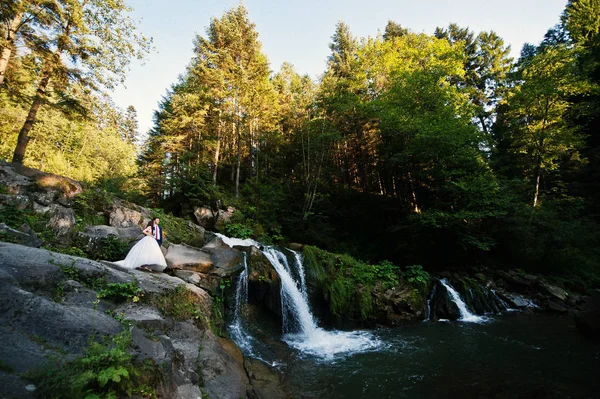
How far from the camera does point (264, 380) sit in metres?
6.16

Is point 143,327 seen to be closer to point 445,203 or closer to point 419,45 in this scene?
point 445,203

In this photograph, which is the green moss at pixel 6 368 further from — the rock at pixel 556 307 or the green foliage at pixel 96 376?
the rock at pixel 556 307

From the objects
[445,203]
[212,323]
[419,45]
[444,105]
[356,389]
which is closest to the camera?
[356,389]

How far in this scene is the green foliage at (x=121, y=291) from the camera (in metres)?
4.80

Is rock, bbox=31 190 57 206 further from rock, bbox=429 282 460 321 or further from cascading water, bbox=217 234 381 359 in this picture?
rock, bbox=429 282 460 321

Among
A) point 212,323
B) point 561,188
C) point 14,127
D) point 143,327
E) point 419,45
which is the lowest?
point 212,323

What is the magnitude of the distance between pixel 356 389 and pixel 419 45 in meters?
25.8

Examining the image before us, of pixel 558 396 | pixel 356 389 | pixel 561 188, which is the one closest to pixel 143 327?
pixel 356 389

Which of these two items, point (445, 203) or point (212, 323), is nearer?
point (212, 323)

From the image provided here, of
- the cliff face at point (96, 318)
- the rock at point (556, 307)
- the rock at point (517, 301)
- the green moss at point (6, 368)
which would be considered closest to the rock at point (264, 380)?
the cliff face at point (96, 318)

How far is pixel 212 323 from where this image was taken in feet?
22.0

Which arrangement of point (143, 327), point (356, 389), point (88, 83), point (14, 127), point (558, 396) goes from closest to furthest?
point (143, 327), point (558, 396), point (356, 389), point (88, 83), point (14, 127)

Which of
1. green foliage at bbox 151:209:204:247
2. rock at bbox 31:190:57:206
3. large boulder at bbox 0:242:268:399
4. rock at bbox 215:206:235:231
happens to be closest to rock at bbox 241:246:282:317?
green foliage at bbox 151:209:204:247

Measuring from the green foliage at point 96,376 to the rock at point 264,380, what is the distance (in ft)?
10.1
